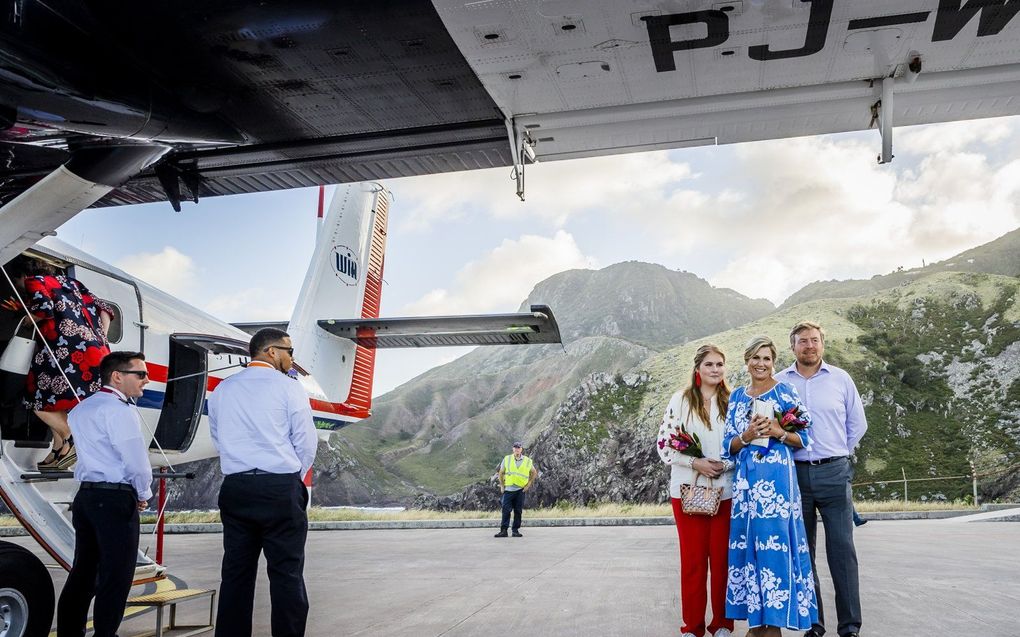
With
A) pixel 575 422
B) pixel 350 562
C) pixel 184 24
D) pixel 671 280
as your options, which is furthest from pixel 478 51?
pixel 671 280

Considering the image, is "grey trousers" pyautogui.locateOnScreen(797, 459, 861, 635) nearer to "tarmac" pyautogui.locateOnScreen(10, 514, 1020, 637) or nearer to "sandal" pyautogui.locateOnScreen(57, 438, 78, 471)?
"tarmac" pyautogui.locateOnScreen(10, 514, 1020, 637)

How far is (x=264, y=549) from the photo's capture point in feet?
11.1

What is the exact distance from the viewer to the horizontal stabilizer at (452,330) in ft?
24.1

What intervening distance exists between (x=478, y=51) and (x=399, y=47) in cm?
51

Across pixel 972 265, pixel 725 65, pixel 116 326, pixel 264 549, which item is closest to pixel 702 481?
pixel 725 65

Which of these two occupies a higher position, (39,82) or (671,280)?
(671,280)

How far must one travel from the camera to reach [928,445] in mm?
35219

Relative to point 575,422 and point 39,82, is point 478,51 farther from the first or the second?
point 575,422

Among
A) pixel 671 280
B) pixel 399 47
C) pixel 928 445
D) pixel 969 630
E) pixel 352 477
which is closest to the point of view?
pixel 399 47

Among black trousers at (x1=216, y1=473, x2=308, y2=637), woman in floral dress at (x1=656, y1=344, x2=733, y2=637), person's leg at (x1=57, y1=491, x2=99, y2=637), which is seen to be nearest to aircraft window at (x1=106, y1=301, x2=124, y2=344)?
person's leg at (x1=57, y1=491, x2=99, y2=637)

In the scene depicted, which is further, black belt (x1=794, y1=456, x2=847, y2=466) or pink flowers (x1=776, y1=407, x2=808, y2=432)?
black belt (x1=794, y1=456, x2=847, y2=466)

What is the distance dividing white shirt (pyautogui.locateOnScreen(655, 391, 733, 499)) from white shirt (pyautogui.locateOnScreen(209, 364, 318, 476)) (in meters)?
1.87

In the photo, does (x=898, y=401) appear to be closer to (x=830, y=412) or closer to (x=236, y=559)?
(x=830, y=412)

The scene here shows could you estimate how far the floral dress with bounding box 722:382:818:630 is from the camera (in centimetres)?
354
